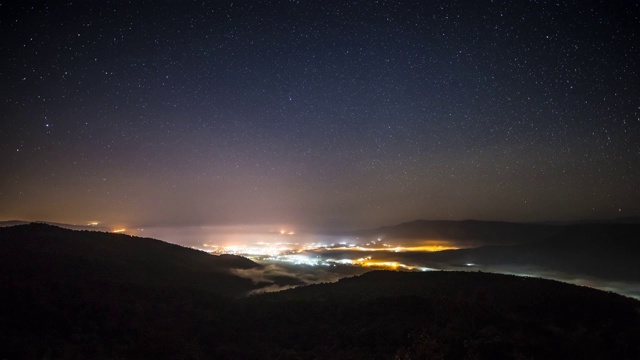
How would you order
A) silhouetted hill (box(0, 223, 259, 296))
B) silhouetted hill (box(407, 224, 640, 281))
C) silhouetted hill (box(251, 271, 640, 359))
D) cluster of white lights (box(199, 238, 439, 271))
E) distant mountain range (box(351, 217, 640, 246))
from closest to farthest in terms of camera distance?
silhouetted hill (box(251, 271, 640, 359)), silhouetted hill (box(0, 223, 259, 296)), cluster of white lights (box(199, 238, 439, 271)), silhouetted hill (box(407, 224, 640, 281)), distant mountain range (box(351, 217, 640, 246))

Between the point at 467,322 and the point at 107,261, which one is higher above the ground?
the point at 107,261

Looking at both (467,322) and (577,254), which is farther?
(577,254)

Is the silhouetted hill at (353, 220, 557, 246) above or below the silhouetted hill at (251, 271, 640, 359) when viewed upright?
below

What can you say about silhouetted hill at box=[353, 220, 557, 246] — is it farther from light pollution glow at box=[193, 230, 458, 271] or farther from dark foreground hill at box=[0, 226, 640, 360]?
dark foreground hill at box=[0, 226, 640, 360]

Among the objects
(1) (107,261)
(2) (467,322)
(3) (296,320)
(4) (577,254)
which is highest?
(1) (107,261)

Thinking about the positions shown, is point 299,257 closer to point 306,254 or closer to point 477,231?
point 306,254

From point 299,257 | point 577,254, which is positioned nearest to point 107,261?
point 299,257

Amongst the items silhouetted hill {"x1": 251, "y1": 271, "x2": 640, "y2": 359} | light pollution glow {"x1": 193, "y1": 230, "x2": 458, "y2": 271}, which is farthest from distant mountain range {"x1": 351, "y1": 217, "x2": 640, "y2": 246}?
silhouetted hill {"x1": 251, "y1": 271, "x2": 640, "y2": 359}

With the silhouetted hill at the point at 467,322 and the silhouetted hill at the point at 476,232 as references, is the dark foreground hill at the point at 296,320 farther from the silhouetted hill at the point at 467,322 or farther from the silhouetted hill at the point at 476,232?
the silhouetted hill at the point at 476,232

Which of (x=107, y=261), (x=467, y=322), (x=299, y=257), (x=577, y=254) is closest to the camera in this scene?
(x=467, y=322)

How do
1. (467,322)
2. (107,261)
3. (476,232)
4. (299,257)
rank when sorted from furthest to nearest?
(476,232) < (299,257) < (107,261) < (467,322)
